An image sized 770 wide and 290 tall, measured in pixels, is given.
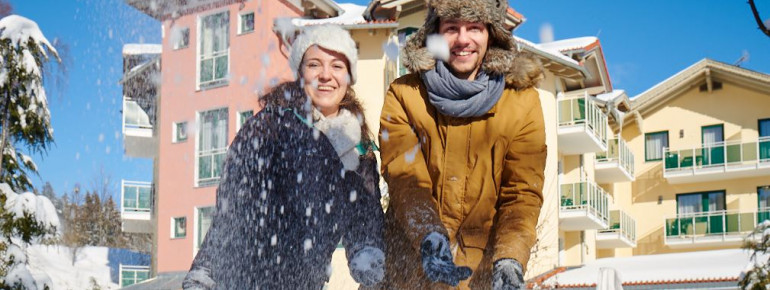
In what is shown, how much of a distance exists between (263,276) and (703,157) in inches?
1416

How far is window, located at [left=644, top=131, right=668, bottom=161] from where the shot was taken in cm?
4103

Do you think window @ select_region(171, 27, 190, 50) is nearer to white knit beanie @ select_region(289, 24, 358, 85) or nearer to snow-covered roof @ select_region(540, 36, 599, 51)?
white knit beanie @ select_region(289, 24, 358, 85)

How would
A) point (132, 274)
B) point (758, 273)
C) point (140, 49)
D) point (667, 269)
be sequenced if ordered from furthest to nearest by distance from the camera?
point (132, 274), point (667, 269), point (140, 49), point (758, 273)

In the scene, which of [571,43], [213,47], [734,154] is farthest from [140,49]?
[734,154]

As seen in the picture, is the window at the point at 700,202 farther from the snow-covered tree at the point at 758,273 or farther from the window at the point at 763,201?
the snow-covered tree at the point at 758,273

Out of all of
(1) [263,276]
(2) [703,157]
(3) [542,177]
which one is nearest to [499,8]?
(3) [542,177]

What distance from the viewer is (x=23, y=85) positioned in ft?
44.3

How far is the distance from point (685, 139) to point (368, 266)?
3763cm

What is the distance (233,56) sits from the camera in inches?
628

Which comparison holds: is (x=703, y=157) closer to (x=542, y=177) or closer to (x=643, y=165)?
(x=643, y=165)

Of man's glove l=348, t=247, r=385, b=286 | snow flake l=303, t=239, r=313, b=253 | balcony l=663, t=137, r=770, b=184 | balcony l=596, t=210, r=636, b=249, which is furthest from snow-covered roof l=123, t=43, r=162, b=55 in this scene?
balcony l=663, t=137, r=770, b=184

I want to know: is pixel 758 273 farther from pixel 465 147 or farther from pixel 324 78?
pixel 465 147

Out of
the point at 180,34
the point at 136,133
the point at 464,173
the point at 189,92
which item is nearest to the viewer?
the point at 464,173

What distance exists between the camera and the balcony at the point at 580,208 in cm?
3180
